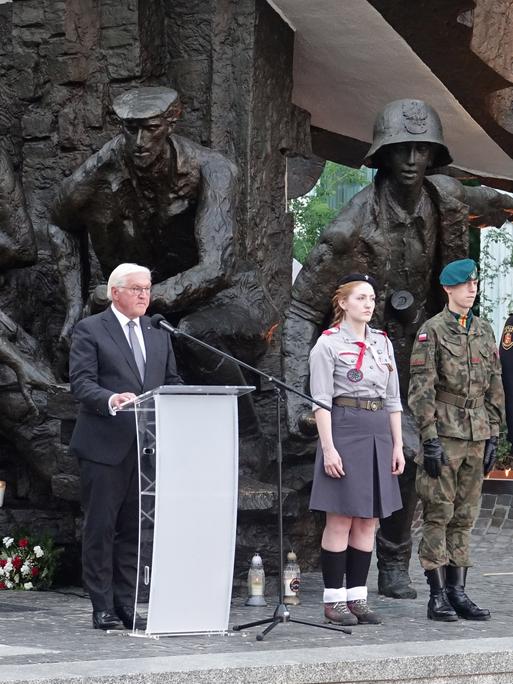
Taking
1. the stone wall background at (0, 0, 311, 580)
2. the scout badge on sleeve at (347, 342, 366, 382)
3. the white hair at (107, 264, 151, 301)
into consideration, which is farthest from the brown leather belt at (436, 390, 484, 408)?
the stone wall background at (0, 0, 311, 580)

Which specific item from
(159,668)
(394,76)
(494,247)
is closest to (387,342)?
(159,668)

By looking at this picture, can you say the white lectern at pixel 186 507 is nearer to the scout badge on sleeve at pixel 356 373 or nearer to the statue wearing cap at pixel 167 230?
the scout badge on sleeve at pixel 356 373

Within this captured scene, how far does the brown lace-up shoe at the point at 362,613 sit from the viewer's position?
703cm

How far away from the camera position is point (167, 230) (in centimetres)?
874

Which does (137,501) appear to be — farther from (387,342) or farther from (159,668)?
(159,668)

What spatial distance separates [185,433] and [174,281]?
2055 millimetres

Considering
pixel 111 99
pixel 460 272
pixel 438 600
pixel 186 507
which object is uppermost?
pixel 111 99

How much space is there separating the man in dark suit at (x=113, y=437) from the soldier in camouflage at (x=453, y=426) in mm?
1341

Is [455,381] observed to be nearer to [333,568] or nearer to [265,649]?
[333,568]

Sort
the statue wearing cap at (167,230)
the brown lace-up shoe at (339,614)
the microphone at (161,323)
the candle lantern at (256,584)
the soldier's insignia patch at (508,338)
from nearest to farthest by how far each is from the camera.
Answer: the microphone at (161,323)
the brown lace-up shoe at (339,614)
the soldier's insignia patch at (508,338)
the candle lantern at (256,584)
the statue wearing cap at (167,230)

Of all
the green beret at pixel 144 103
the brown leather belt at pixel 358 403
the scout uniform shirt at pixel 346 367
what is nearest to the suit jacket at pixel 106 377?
the scout uniform shirt at pixel 346 367

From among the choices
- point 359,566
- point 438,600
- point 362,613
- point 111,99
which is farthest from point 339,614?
point 111,99

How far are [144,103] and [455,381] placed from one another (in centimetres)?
234

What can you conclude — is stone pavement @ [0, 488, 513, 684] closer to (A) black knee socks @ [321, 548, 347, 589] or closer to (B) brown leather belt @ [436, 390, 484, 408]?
(A) black knee socks @ [321, 548, 347, 589]
